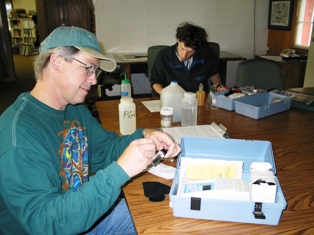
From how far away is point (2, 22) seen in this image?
5.44 m

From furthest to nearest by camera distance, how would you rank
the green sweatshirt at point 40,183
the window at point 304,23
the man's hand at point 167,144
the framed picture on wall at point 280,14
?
the framed picture on wall at point 280,14 → the window at point 304,23 → the man's hand at point 167,144 → the green sweatshirt at point 40,183

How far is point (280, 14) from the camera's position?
4.63m

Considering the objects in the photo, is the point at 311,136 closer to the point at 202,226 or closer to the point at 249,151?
the point at 249,151

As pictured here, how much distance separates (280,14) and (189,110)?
151 inches

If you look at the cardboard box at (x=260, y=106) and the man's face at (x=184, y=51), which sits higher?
the man's face at (x=184, y=51)

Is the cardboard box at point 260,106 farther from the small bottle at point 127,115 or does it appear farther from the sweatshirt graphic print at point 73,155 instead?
the sweatshirt graphic print at point 73,155

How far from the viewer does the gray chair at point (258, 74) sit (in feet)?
8.36

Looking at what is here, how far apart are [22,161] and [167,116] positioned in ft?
2.67

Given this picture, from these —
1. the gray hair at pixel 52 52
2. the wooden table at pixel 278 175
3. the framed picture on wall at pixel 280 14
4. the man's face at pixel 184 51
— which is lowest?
the wooden table at pixel 278 175

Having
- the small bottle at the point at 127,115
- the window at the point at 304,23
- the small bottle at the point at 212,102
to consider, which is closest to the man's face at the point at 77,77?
the small bottle at the point at 127,115

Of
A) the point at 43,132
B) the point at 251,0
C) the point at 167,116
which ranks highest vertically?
the point at 251,0

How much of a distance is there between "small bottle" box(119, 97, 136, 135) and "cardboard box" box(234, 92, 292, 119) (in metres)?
0.71

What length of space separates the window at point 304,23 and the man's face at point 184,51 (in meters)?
2.74

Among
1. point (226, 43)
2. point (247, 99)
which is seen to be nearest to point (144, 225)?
point (247, 99)
